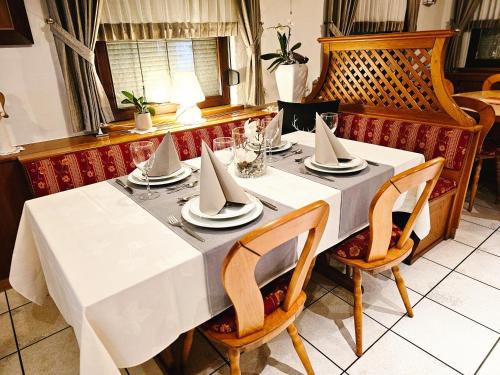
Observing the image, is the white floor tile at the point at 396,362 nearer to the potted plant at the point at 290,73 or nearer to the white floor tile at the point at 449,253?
the white floor tile at the point at 449,253

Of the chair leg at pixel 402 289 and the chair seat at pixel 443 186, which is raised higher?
the chair seat at pixel 443 186

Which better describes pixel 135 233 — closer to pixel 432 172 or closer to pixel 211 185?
pixel 211 185

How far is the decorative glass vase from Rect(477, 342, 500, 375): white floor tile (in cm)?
121

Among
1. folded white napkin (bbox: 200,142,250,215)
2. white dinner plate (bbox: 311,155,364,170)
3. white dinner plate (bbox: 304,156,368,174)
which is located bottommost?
white dinner plate (bbox: 304,156,368,174)

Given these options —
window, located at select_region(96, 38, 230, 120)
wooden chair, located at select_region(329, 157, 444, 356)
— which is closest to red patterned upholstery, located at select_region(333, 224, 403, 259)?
wooden chair, located at select_region(329, 157, 444, 356)

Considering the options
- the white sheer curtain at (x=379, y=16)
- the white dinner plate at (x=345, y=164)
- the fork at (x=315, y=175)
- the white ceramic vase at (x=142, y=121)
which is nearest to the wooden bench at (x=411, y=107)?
the white dinner plate at (x=345, y=164)

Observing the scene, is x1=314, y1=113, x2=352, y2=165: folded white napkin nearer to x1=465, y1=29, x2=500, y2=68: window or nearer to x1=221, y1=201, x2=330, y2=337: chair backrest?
x1=221, y1=201, x2=330, y2=337: chair backrest

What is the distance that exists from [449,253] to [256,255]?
5.98 feet

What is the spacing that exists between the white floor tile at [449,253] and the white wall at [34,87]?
2.53 m

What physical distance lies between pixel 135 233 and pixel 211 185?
0.93 ft

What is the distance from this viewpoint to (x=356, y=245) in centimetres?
148

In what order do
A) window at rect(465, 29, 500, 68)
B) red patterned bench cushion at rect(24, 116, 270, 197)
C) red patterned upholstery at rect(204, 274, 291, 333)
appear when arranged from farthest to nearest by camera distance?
1. window at rect(465, 29, 500, 68)
2. red patterned bench cushion at rect(24, 116, 270, 197)
3. red patterned upholstery at rect(204, 274, 291, 333)

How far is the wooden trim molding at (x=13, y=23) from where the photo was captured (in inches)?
73.7

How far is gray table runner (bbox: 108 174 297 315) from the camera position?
38.9 inches
